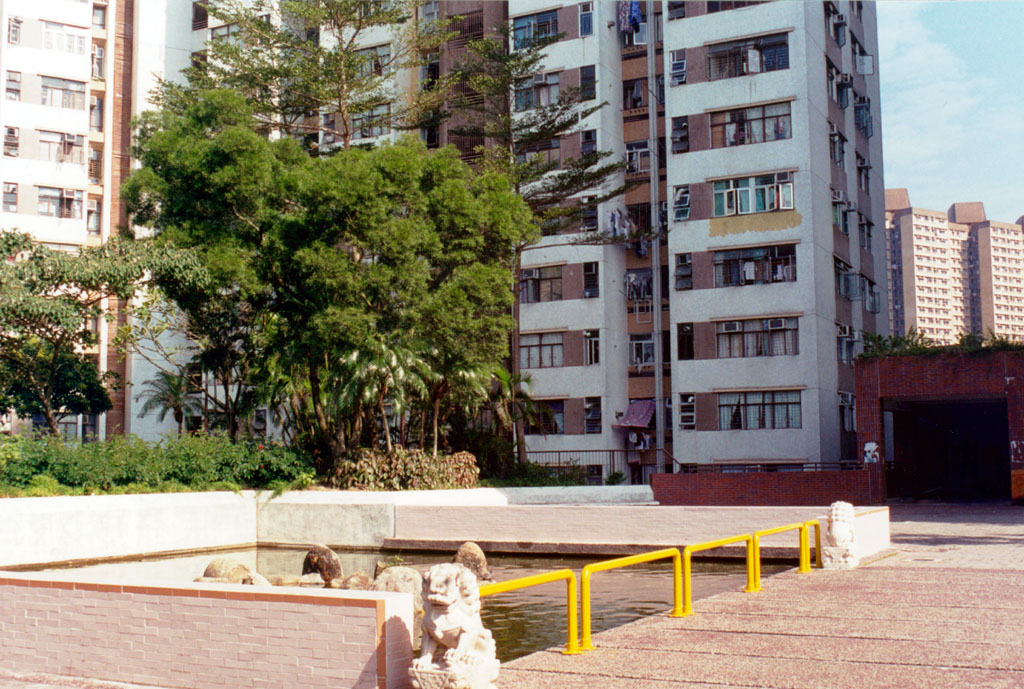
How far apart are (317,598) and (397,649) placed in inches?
25.7

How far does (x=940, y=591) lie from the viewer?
40.8ft

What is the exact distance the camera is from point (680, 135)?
36344mm

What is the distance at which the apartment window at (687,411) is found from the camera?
35.5 metres

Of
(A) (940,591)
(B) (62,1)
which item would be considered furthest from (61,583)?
(B) (62,1)

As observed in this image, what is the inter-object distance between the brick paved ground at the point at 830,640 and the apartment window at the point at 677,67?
24657 millimetres

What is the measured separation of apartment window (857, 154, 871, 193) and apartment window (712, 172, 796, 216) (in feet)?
20.7

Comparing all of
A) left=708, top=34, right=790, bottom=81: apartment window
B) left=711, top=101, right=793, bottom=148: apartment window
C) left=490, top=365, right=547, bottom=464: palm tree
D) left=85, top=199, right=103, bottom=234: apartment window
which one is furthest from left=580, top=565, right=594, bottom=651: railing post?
left=85, top=199, right=103, bottom=234: apartment window

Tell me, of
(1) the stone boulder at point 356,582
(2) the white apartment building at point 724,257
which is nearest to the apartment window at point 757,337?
(2) the white apartment building at point 724,257

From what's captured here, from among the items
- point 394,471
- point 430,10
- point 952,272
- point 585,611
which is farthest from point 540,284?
point 952,272

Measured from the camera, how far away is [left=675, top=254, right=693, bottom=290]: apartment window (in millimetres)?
36062

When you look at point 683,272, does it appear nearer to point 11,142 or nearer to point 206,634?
point 11,142

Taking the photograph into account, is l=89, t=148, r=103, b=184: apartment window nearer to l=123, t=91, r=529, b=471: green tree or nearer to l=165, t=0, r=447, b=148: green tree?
l=165, t=0, r=447, b=148: green tree

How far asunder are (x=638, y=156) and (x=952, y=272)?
302ft

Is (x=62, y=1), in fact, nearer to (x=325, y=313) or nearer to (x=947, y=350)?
(x=325, y=313)
